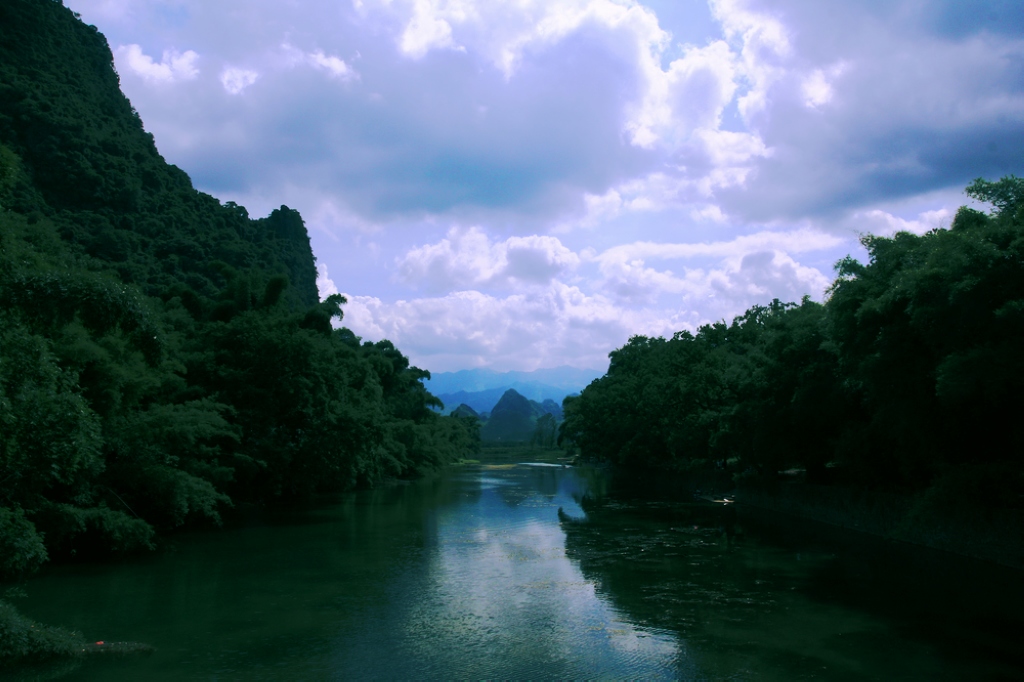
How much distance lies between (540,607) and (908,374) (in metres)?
11.7

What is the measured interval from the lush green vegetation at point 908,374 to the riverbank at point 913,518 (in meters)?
0.61

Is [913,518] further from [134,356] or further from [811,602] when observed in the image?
[134,356]

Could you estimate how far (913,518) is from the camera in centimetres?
2238

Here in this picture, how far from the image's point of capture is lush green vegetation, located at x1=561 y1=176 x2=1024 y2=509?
16531mm

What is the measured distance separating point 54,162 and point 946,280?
74.7 meters

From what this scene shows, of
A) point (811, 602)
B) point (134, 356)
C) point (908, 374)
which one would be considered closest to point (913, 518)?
point (908, 374)

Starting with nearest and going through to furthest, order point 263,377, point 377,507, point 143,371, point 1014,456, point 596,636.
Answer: point 596,636, point 1014,456, point 143,371, point 263,377, point 377,507

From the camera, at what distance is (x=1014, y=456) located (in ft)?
62.1

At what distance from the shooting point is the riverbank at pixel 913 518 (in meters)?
19.8

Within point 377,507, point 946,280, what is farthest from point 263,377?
point 946,280

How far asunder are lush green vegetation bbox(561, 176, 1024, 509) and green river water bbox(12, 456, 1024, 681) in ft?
9.98

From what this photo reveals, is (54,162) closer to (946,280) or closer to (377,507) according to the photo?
(377,507)

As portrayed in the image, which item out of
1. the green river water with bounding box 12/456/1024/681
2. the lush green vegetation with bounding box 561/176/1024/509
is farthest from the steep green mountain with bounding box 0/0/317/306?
the lush green vegetation with bounding box 561/176/1024/509

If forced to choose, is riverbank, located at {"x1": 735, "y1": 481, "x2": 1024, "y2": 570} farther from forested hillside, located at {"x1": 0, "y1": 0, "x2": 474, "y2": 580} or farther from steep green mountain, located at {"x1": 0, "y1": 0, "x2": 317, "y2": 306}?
steep green mountain, located at {"x1": 0, "y1": 0, "x2": 317, "y2": 306}
